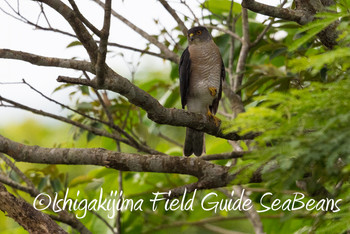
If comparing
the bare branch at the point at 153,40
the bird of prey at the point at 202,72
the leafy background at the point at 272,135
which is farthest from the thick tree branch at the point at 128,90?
the bird of prey at the point at 202,72

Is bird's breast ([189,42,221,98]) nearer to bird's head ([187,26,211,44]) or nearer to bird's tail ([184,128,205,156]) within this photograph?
bird's head ([187,26,211,44])

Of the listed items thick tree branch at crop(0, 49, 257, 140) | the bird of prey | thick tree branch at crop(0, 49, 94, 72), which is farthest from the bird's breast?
thick tree branch at crop(0, 49, 94, 72)

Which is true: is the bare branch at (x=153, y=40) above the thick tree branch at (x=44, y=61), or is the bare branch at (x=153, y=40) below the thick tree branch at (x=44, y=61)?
above

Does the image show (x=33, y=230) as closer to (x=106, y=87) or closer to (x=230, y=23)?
(x=106, y=87)

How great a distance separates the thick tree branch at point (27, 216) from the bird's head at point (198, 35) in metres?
2.79

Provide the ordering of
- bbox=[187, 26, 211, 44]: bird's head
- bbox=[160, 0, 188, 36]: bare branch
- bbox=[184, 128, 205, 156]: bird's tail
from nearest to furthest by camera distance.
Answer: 1. bbox=[160, 0, 188, 36]: bare branch
2. bbox=[184, 128, 205, 156]: bird's tail
3. bbox=[187, 26, 211, 44]: bird's head

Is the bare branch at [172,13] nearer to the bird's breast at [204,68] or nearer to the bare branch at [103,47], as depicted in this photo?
the bird's breast at [204,68]

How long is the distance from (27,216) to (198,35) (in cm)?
305

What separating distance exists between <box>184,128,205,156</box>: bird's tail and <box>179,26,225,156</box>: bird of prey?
450 mm

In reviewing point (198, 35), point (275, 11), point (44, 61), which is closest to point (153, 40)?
point (198, 35)

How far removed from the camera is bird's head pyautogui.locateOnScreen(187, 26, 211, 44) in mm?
5377

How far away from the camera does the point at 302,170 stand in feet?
5.93

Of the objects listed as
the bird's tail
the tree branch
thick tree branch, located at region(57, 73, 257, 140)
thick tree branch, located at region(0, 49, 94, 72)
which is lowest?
the bird's tail

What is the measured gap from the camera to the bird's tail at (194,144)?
5.07m
